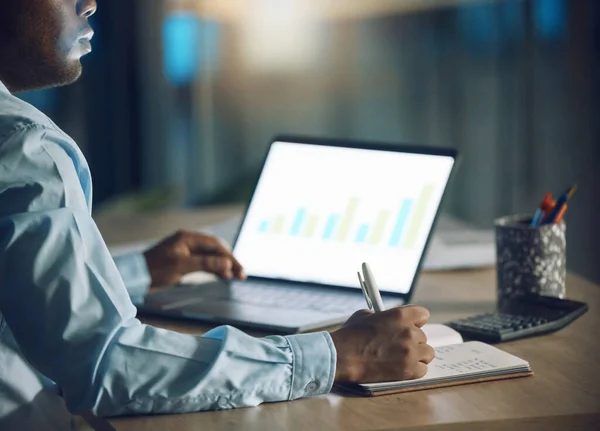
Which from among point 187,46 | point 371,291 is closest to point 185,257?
point 371,291

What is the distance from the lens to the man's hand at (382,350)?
100 centimetres

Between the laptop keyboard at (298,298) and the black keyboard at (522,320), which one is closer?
the black keyboard at (522,320)

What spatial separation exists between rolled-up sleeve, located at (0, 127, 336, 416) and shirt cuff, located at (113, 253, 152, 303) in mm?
509

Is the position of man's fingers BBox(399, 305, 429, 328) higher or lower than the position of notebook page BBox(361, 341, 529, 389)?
higher

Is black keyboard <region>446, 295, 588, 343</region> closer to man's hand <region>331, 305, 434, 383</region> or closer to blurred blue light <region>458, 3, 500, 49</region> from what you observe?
man's hand <region>331, 305, 434, 383</region>

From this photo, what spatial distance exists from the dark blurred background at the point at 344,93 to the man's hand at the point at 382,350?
1.96 metres

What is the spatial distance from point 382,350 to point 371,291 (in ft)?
0.32

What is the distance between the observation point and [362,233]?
4.82ft

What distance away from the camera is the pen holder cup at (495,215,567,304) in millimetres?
1323

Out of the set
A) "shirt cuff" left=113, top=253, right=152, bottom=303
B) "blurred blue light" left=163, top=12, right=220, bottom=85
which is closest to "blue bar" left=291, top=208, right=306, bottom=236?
"shirt cuff" left=113, top=253, right=152, bottom=303

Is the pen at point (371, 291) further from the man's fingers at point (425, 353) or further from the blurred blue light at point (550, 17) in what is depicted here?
the blurred blue light at point (550, 17)

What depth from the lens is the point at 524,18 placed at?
3.09 meters

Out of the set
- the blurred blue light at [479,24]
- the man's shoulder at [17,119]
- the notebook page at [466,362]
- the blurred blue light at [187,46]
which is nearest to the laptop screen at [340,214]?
the notebook page at [466,362]

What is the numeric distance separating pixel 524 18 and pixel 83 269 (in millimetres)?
2426
